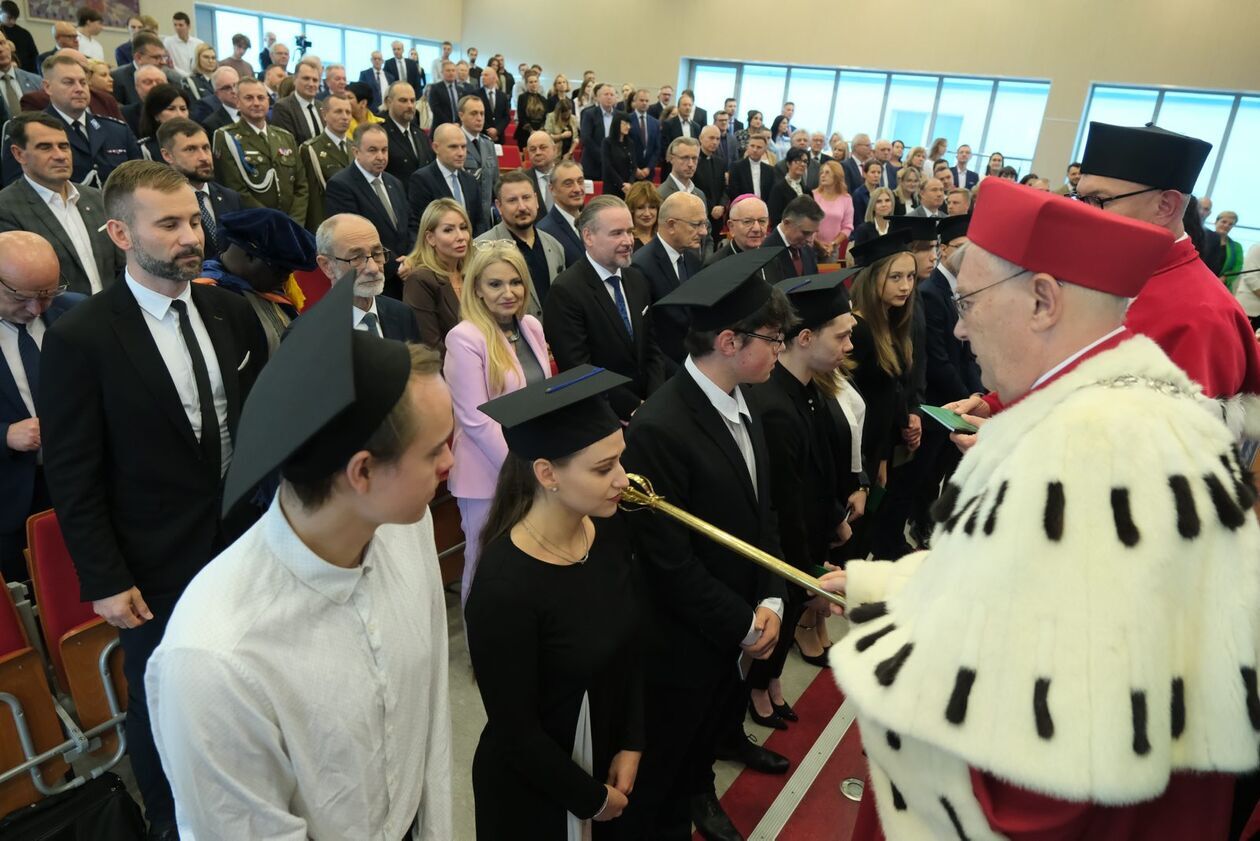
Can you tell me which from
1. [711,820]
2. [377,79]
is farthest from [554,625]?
[377,79]

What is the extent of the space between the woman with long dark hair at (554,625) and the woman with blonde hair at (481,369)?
131cm

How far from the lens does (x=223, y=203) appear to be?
4.93 meters

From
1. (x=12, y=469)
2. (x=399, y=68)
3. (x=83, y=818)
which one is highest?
(x=399, y=68)

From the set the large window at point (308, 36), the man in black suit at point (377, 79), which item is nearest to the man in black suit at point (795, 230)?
the man in black suit at point (377, 79)

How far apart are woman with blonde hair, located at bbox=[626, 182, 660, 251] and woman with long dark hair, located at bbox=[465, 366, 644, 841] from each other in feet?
13.6

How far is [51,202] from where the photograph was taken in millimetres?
4109

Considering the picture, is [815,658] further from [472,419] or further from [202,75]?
[202,75]

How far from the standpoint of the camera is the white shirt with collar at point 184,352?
239 cm

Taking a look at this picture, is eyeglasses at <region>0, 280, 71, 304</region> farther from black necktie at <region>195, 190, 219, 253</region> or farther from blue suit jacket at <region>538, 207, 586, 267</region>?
blue suit jacket at <region>538, 207, 586, 267</region>

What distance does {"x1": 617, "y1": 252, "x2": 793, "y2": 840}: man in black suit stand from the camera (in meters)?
2.38

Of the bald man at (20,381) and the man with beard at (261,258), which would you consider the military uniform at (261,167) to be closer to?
the man with beard at (261,258)

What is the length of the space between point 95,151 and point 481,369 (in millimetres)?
4383

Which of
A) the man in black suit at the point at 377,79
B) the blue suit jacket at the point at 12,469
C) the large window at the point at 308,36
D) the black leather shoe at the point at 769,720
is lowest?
the black leather shoe at the point at 769,720

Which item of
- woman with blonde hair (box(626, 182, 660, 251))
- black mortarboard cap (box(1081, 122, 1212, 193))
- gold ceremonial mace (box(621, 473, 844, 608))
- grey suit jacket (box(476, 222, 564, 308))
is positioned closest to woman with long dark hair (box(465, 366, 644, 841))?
gold ceremonial mace (box(621, 473, 844, 608))
